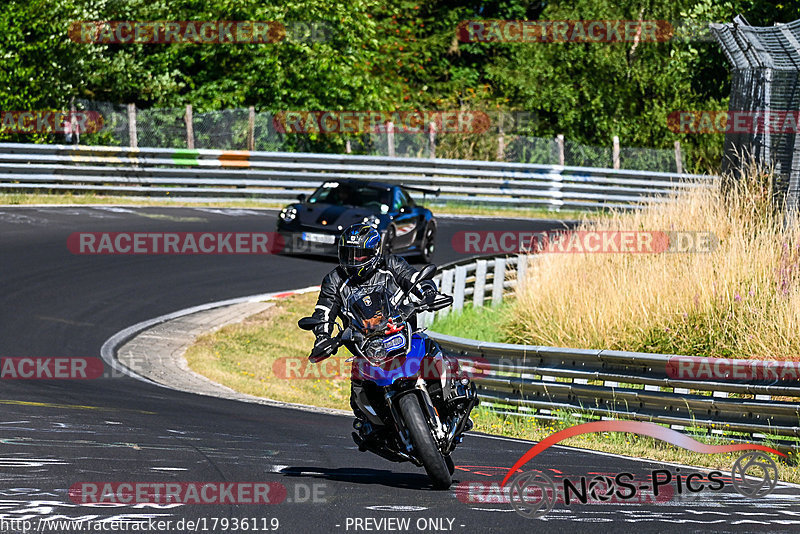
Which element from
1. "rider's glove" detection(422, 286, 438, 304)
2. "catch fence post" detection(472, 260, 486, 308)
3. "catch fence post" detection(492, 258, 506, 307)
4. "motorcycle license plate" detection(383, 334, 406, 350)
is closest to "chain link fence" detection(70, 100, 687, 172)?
"catch fence post" detection(492, 258, 506, 307)

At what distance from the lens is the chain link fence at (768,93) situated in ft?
51.8

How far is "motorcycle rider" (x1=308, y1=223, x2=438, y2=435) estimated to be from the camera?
25.3ft

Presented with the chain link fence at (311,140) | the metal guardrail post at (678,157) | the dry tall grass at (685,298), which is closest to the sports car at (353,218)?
the dry tall grass at (685,298)

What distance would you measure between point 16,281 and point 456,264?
6.52 m

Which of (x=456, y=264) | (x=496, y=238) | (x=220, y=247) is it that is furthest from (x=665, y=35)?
(x=456, y=264)

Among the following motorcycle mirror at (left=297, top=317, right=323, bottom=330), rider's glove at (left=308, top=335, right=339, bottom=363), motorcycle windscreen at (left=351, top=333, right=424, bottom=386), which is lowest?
motorcycle windscreen at (left=351, top=333, right=424, bottom=386)

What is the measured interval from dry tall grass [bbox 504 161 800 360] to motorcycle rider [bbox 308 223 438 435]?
6031 mm

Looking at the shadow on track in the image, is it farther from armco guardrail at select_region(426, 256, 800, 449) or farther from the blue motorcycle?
armco guardrail at select_region(426, 256, 800, 449)

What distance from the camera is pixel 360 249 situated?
7.70 meters

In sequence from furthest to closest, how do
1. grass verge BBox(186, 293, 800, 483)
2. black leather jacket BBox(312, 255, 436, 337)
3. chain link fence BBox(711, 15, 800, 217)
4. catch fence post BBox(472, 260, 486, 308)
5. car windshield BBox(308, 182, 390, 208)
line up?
car windshield BBox(308, 182, 390, 208) → catch fence post BBox(472, 260, 486, 308) → chain link fence BBox(711, 15, 800, 217) → grass verge BBox(186, 293, 800, 483) → black leather jacket BBox(312, 255, 436, 337)

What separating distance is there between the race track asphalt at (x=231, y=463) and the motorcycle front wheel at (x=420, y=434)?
0.24 m

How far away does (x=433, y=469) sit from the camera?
7.58m

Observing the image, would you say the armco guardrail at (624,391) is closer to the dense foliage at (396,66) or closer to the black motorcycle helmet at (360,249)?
the black motorcycle helmet at (360,249)

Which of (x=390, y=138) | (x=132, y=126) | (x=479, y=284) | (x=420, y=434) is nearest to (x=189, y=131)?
(x=132, y=126)
